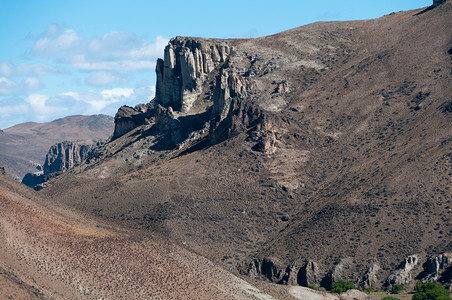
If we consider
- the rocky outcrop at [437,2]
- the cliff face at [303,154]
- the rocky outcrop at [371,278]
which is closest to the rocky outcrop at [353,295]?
the rocky outcrop at [371,278]

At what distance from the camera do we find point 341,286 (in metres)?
97.6

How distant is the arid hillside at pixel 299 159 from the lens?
105 meters

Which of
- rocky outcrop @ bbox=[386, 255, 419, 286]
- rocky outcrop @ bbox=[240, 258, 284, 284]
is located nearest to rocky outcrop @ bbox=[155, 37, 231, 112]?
rocky outcrop @ bbox=[240, 258, 284, 284]

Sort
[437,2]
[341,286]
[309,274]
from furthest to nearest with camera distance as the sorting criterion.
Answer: [437,2] → [309,274] → [341,286]

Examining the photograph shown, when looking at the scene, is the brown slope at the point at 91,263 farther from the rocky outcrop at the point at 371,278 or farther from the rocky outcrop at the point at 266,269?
the rocky outcrop at the point at 266,269

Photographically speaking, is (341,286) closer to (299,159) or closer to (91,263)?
(91,263)

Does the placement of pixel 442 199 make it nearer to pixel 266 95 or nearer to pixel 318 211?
pixel 318 211

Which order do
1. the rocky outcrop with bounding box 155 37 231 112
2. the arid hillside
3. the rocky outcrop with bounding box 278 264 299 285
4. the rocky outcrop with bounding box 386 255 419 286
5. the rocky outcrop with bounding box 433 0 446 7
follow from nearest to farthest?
the rocky outcrop with bounding box 386 255 419 286, the rocky outcrop with bounding box 278 264 299 285, the arid hillside, the rocky outcrop with bounding box 155 37 231 112, the rocky outcrop with bounding box 433 0 446 7

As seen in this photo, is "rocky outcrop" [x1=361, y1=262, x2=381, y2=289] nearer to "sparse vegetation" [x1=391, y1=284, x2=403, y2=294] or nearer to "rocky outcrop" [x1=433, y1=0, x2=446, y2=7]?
"sparse vegetation" [x1=391, y1=284, x2=403, y2=294]

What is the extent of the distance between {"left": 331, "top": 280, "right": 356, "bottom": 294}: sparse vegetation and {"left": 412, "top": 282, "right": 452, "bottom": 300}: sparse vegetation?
27.7ft

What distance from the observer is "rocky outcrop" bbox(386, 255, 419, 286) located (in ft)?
317

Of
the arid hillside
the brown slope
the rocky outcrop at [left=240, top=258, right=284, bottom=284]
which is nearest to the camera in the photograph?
the brown slope

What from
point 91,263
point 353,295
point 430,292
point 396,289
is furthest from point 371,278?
point 91,263

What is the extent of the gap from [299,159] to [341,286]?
40.9m
